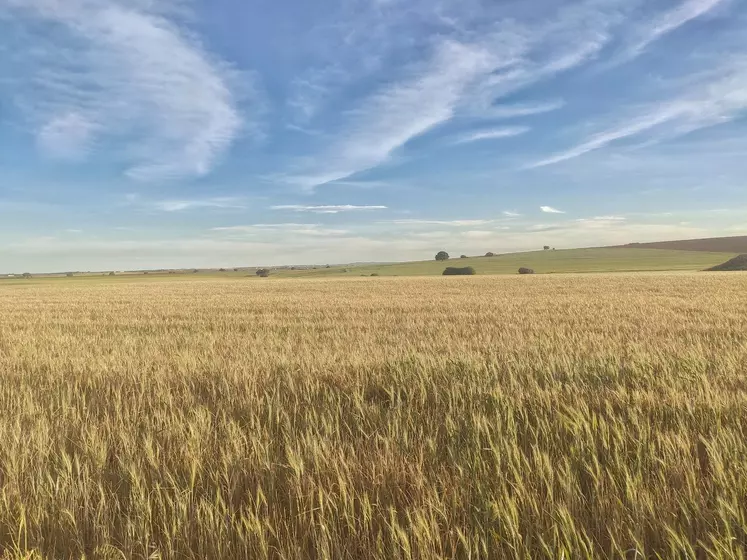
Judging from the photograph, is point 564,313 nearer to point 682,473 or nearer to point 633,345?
point 633,345

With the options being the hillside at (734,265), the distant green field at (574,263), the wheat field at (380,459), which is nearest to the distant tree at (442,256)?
the distant green field at (574,263)

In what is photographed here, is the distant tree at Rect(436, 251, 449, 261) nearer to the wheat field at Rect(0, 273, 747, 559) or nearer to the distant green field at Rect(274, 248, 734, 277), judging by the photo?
the distant green field at Rect(274, 248, 734, 277)

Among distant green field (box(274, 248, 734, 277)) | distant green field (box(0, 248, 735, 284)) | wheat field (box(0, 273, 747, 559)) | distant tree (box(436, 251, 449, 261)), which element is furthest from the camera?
distant tree (box(436, 251, 449, 261))

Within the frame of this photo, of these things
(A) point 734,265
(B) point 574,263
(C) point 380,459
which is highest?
(C) point 380,459

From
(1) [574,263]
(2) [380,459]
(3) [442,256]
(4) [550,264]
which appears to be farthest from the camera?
(3) [442,256]

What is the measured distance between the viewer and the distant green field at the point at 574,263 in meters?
90.6

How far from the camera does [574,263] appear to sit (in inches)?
3927

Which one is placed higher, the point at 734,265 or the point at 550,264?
the point at 550,264

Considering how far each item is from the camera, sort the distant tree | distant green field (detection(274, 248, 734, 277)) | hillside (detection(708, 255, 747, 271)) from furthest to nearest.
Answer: the distant tree < distant green field (detection(274, 248, 734, 277)) < hillside (detection(708, 255, 747, 271))

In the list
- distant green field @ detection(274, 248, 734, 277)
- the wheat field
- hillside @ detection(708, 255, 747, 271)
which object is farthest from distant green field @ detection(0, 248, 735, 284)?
the wheat field

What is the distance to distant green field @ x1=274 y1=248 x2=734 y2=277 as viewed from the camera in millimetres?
90562

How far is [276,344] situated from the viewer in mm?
8391

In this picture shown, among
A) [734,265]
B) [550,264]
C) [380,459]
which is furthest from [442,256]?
[380,459]

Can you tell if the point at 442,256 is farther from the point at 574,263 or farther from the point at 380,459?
the point at 380,459
